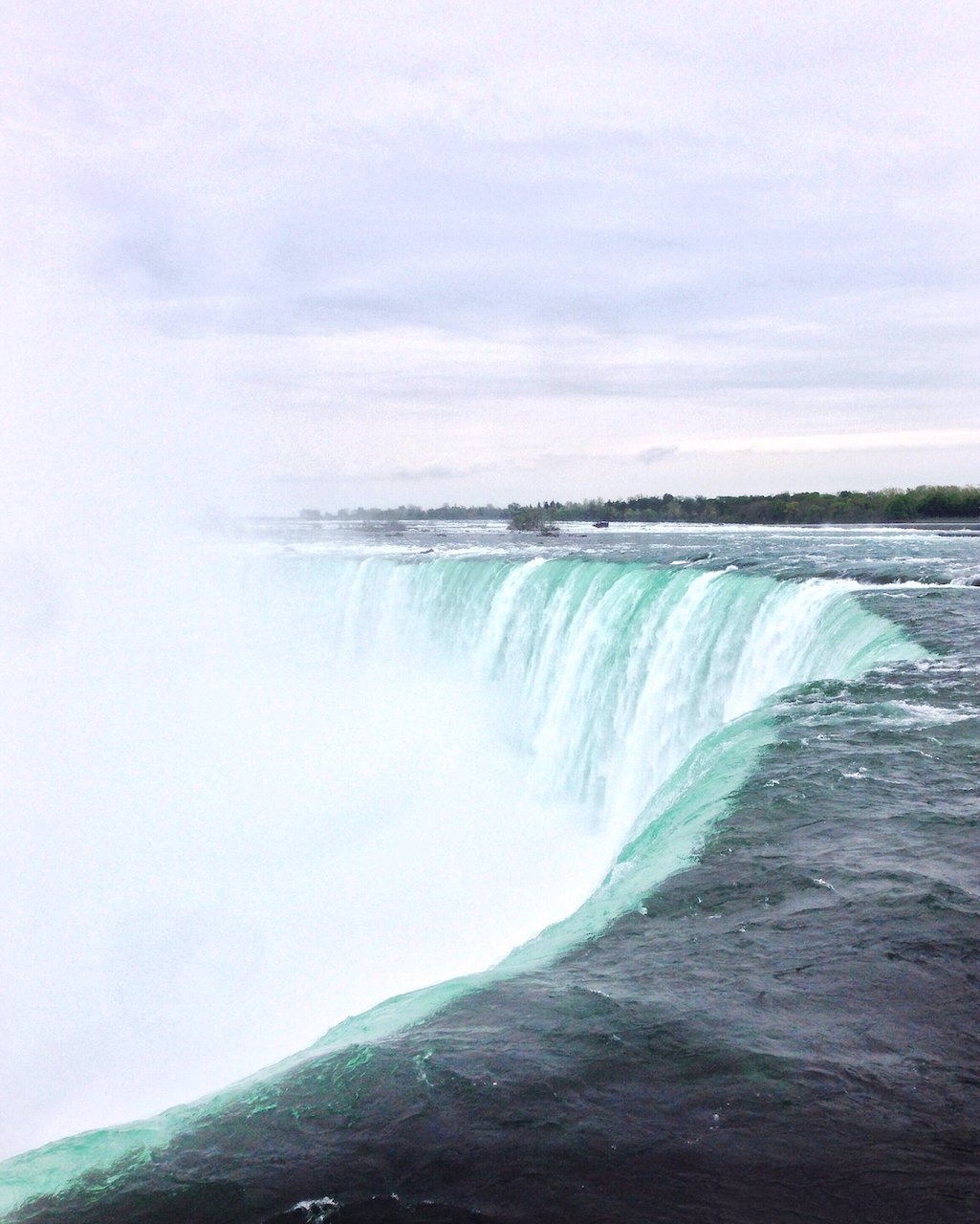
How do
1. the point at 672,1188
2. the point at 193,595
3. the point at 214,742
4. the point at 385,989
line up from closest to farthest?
the point at 672,1188 < the point at 385,989 < the point at 214,742 < the point at 193,595

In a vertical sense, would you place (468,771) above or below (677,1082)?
below

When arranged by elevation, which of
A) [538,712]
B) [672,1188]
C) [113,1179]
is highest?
[672,1188]

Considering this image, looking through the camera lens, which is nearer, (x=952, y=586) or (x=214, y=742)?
(x=952, y=586)

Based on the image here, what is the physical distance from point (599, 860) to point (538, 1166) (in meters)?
11.5

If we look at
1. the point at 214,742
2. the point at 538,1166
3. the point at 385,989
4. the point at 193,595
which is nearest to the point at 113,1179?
the point at 538,1166

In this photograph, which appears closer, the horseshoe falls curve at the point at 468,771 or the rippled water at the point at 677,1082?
the rippled water at the point at 677,1082

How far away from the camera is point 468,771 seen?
2080 centimetres

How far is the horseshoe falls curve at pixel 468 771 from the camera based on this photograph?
23.1ft

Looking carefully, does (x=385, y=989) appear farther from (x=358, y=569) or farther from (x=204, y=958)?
(x=358, y=569)

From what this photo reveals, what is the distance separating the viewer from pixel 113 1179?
355 cm

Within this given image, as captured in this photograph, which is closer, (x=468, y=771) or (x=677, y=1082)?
(x=677, y=1082)

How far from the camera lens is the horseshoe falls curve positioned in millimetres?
7035

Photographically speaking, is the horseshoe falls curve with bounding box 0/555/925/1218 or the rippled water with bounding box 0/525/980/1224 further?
the horseshoe falls curve with bounding box 0/555/925/1218

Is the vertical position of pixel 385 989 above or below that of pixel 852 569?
below
